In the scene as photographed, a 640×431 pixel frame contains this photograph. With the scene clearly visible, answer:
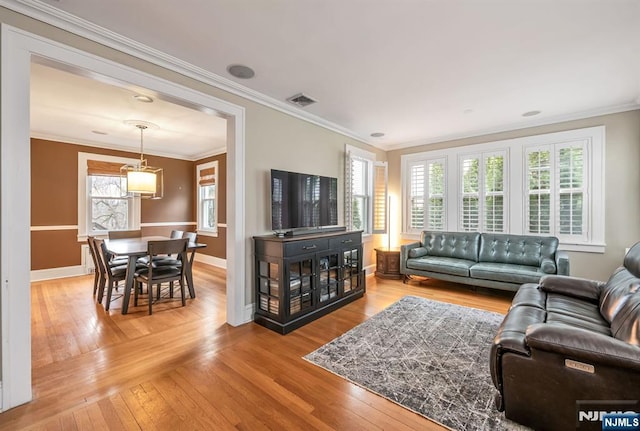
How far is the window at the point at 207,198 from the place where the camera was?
20.9ft

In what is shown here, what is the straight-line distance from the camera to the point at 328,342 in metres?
2.65

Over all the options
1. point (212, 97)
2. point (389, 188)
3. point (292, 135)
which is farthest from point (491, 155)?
point (212, 97)

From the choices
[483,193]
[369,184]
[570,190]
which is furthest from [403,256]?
[570,190]

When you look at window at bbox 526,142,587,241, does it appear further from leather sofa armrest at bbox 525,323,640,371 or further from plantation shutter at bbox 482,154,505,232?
leather sofa armrest at bbox 525,323,640,371

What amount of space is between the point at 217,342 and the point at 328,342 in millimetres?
1082

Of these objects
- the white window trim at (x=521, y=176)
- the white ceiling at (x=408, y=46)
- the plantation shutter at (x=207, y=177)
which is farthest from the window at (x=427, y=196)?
the plantation shutter at (x=207, y=177)

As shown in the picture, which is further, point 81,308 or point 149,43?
point 81,308

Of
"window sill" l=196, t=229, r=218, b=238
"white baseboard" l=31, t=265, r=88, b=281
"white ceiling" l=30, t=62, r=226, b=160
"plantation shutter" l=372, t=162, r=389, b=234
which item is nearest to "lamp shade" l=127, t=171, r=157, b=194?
"white ceiling" l=30, t=62, r=226, b=160

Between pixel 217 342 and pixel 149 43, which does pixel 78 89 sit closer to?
pixel 149 43

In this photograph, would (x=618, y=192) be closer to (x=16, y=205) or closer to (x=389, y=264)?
(x=389, y=264)

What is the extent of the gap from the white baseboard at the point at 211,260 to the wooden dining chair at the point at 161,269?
228 centimetres

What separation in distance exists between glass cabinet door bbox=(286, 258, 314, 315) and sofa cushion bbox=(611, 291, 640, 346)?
2.49m

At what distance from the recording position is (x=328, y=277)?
138 inches

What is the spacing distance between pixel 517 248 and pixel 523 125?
199cm
